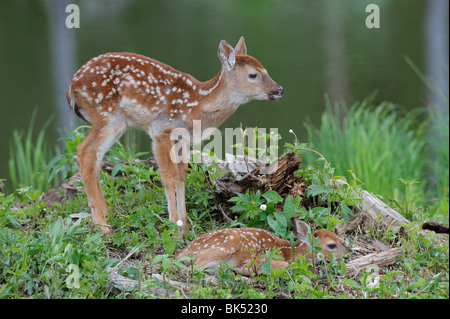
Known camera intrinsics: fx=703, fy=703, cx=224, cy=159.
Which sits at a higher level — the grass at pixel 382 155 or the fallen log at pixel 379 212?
the fallen log at pixel 379 212

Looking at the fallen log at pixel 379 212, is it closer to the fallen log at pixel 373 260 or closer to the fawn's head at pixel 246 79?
the fallen log at pixel 373 260

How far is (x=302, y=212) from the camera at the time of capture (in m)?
4.65

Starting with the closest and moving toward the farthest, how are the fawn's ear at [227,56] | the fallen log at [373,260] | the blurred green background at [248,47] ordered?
1. the fallen log at [373,260]
2. the fawn's ear at [227,56]
3. the blurred green background at [248,47]

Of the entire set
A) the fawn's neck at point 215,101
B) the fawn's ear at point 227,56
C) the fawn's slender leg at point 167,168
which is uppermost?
the fawn's ear at point 227,56

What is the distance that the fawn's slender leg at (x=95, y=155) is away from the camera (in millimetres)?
4938

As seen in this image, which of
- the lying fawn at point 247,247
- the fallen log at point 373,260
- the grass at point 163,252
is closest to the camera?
the grass at point 163,252

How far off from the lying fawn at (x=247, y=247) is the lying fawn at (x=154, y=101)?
623 millimetres

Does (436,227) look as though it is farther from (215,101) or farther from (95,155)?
(95,155)

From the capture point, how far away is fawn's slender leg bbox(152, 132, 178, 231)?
4.90 m

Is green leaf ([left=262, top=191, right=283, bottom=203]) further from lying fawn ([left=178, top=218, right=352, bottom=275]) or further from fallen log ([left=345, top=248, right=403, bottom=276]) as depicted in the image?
fallen log ([left=345, top=248, right=403, bottom=276])

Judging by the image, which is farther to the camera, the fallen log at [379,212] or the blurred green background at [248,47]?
the blurred green background at [248,47]

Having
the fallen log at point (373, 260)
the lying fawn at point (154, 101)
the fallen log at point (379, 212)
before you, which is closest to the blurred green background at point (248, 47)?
the lying fawn at point (154, 101)

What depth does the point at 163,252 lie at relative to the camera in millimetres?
4629
